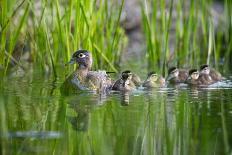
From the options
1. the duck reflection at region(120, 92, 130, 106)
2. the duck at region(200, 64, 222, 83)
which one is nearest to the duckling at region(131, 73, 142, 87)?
the duck reflection at region(120, 92, 130, 106)

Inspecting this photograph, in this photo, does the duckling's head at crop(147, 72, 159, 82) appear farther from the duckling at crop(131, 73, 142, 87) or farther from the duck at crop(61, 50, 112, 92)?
the duck at crop(61, 50, 112, 92)

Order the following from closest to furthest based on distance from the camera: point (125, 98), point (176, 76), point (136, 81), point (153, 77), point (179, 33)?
point (125, 98) < point (153, 77) < point (136, 81) < point (176, 76) < point (179, 33)

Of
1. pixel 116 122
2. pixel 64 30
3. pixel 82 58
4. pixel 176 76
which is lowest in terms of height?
pixel 116 122

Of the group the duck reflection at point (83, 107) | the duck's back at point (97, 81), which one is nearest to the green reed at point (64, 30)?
the duck's back at point (97, 81)

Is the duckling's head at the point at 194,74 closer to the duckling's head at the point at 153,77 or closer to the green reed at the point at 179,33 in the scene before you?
the green reed at the point at 179,33

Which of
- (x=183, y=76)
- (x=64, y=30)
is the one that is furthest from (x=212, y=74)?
(x=64, y=30)

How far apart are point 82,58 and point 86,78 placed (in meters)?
0.24

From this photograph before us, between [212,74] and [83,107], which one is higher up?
[212,74]

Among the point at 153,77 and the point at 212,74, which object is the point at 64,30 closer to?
the point at 153,77

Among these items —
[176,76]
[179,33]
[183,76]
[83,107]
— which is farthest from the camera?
[179,33]

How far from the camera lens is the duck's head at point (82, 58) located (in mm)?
7362

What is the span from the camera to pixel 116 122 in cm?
507

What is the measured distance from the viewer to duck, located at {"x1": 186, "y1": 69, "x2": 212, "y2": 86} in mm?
8039

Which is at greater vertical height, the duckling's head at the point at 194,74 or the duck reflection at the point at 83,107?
the duckling's head at the point at 194,74
